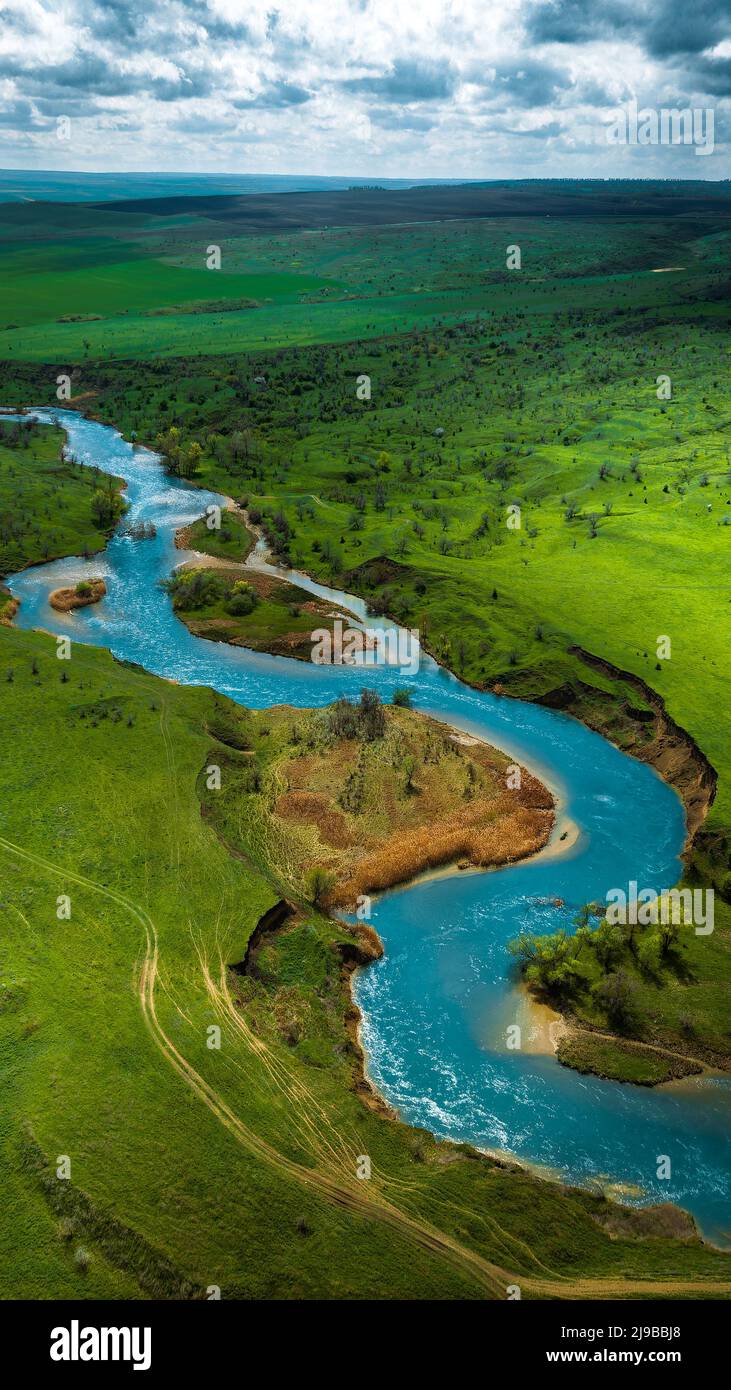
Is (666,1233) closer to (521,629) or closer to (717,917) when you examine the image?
(717,917)

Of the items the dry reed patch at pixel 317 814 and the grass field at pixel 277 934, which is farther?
the dry reed patch at pixel 317 814

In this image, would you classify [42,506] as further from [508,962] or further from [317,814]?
[508,962]

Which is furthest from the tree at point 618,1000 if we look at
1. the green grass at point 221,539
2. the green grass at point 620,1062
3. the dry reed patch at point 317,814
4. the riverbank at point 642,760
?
the green grass at point 221,539

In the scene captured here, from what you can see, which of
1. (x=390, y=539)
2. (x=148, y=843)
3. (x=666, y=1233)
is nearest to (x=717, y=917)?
(x=666, y=1233)

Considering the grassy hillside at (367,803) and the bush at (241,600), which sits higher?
Result: the bush at (241,600)

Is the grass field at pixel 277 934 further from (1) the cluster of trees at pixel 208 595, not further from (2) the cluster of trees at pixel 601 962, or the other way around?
(1) the cluster of trees at pixel 208 595
